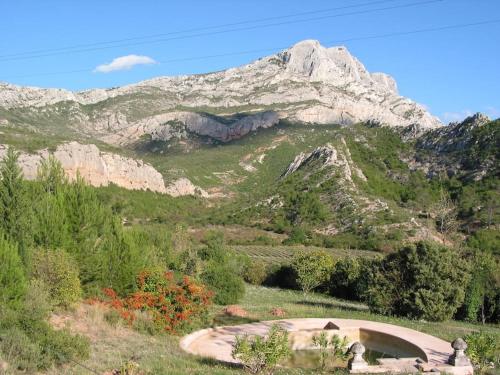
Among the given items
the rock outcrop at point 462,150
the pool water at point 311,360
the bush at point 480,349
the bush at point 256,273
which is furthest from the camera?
the rock outcrop at point 462,150

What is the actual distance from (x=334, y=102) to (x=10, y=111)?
9614 cm

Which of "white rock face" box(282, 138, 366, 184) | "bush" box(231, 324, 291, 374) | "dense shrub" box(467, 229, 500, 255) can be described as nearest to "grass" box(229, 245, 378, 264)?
"dense shrub" box(467, 229, 500, 255)

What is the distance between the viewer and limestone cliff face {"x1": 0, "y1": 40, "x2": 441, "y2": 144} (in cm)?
14688

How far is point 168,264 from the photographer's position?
109ft

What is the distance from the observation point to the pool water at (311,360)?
578 inches

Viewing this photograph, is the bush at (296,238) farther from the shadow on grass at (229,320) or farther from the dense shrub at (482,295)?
the shadow on grass at (229,320)

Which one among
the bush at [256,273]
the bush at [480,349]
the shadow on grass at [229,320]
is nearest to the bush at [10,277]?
the shadow on grass at [229,320]

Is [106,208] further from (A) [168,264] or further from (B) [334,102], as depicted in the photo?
(B) [334,102]

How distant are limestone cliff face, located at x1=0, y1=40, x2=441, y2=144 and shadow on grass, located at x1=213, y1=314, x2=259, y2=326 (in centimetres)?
11256

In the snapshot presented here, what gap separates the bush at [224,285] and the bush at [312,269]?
22.5 feet

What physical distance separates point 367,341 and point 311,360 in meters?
3.52

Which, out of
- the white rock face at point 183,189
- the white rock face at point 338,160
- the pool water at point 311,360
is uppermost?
the white rock face at point 338,160

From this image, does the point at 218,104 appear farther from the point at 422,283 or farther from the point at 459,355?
the point at 459,355

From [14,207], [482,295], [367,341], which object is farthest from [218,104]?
[367,341]
